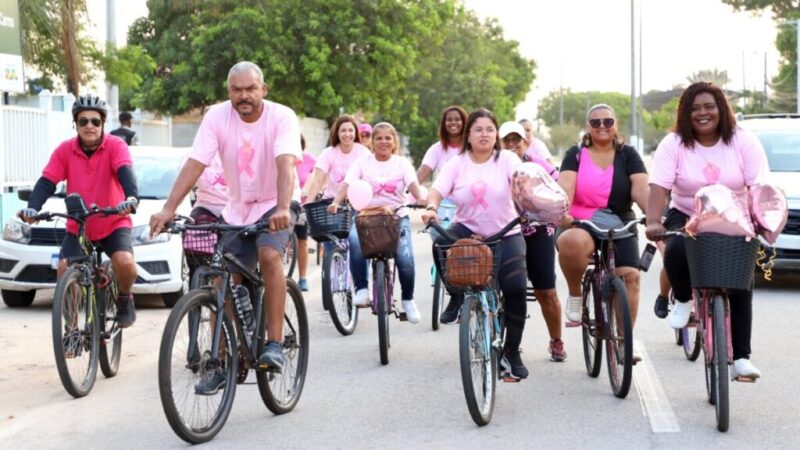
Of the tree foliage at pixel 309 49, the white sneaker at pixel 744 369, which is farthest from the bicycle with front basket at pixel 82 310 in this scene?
the tree foliage at pixel 309 49

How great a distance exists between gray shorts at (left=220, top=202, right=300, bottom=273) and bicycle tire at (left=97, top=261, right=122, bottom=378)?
1701 mm

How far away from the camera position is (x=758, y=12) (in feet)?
213

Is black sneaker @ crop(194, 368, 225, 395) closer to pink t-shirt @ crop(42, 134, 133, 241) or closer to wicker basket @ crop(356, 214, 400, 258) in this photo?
pink t-shirt @ crop(42, 134, 133, 241)

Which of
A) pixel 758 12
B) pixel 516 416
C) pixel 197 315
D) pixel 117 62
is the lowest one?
pixel 516 416

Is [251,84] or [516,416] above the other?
[251,84]

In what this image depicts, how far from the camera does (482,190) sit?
8539 millimetres

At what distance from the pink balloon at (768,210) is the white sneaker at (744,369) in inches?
25.6

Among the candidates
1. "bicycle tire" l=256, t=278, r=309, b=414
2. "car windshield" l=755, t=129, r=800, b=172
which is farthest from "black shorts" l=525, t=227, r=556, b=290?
"car windshield" l=755, t=129, r=800, b=172

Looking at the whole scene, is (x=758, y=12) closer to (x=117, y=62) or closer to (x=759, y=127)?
(x=117, y=62)

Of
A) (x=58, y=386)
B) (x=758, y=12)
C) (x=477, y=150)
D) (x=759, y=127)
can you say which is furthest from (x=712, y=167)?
(x=758, y=12)

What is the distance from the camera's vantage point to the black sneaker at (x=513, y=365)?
844 centimetres

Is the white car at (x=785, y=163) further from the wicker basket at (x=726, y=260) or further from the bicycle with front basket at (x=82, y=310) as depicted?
the bicycle with front basket at (x=82, y=310)

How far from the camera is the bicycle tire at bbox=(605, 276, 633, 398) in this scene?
7.98 m

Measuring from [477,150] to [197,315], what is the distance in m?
2.43
